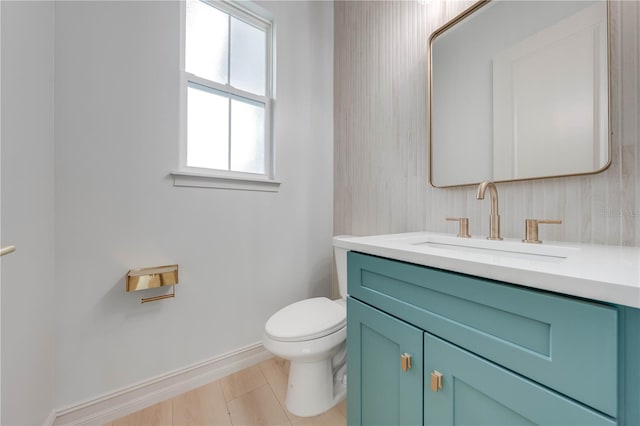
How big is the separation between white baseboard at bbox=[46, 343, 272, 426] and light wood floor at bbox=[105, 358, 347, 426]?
0.10ft

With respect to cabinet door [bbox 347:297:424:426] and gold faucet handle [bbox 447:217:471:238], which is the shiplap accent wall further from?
cabinet door [bbox 347:297:424:426]

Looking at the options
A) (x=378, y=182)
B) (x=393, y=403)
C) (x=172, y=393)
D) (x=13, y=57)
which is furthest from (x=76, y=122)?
(x=393, y=403)

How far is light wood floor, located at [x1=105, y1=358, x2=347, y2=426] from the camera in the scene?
1.15m

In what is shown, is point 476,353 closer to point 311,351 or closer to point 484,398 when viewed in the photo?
point 484,398

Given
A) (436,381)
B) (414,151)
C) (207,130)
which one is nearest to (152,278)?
(207,130)

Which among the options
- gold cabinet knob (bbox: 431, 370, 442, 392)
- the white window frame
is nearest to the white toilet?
gold cabinet knob (bbox: 431, 370, 442, 392)

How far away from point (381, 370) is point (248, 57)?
1870 mm

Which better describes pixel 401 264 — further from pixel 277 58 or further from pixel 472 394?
pixel 277 58

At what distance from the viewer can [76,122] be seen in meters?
1.08

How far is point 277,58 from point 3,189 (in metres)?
1.49

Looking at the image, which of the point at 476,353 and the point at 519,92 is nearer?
the point at 476,353

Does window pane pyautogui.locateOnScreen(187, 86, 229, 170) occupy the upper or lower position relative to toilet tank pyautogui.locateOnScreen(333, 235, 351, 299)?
upper

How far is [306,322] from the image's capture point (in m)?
1.17

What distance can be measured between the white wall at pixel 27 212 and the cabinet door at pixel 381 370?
107 cm
